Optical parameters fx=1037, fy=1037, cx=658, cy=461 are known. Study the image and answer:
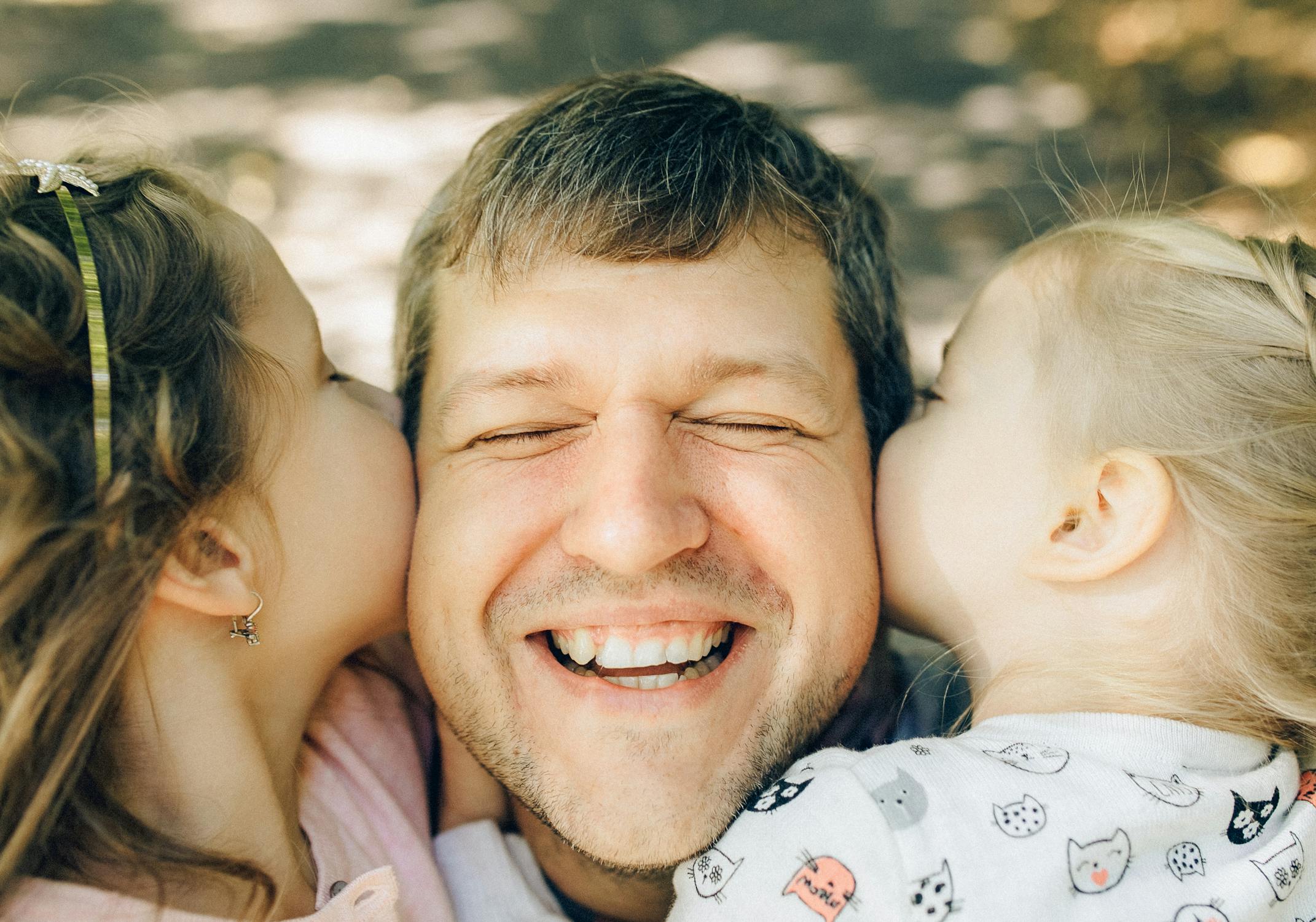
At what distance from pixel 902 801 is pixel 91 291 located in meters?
1.58

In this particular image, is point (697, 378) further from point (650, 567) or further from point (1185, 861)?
point (1185, 861)

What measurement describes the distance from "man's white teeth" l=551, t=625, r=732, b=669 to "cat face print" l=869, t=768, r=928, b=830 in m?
0.47

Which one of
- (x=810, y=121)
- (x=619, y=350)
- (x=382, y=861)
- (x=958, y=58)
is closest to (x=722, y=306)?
(x=619, y=350)

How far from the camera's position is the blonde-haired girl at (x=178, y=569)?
1.59m

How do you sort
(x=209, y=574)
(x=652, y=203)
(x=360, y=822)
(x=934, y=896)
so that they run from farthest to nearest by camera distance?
(x=360, y=822) < (x=652, y=203) < (x=209, y=574) < (x=934, y=896)

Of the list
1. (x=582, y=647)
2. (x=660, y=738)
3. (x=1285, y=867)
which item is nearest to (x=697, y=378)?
(x=582, y=647)

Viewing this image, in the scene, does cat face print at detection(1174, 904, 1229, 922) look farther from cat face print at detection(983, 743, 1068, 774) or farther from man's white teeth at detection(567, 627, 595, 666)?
man's white teeth at detection(567, 627, 595, 666)

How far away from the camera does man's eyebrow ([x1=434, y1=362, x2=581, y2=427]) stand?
6.55 feet

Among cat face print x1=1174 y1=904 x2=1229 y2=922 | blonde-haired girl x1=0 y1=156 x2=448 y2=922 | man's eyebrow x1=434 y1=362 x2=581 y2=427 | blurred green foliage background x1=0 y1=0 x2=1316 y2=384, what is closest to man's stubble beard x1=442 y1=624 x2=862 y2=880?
blonde-haired girl x1=0 y1=156 x2=448 y2=922

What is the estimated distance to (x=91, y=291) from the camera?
172 cm

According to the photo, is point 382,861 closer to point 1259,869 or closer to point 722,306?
point 722,306

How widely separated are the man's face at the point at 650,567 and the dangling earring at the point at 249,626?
1.02 feet

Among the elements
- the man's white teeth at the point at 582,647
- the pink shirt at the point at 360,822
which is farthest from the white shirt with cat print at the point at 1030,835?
the pink shirt at the point at 360,822

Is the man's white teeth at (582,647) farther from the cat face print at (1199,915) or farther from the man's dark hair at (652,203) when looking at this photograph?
the cat face print at (1199,915)
